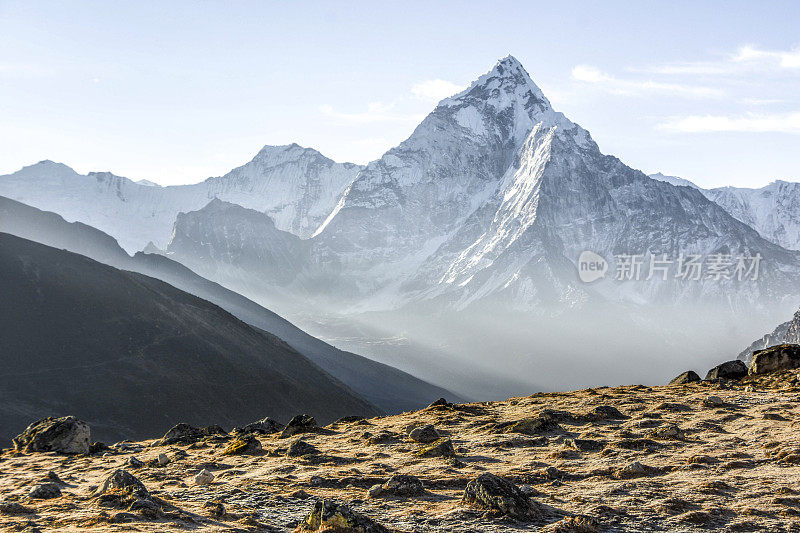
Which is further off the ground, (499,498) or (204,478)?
→ (499,498)

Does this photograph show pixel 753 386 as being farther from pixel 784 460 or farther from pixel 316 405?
pixel 316 405

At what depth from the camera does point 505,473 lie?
24.8 metres

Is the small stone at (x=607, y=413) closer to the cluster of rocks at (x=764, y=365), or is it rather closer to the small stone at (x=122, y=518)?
the cluster of rocks at (x=764, y=365)

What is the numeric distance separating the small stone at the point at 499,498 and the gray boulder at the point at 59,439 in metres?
31.6

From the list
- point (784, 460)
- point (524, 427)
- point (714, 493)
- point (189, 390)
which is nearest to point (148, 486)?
point (524, 427)

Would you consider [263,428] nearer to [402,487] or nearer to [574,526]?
[402,487]

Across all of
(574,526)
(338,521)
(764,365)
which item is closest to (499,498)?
(574,526)

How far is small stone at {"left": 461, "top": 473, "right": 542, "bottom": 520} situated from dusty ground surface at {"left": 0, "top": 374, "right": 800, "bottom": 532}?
0.91 ft

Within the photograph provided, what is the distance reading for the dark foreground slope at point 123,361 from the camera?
130500 millimetres

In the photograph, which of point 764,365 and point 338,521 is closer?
point 338,521

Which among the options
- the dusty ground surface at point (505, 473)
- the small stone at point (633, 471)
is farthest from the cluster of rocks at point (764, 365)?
the small stone at point (633, 471)

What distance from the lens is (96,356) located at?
15112cm

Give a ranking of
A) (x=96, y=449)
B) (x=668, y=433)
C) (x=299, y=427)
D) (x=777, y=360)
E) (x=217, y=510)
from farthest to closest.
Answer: (x=777, y=360)
(x=96, y=449)
(x=299, y=427)
(x=668, y=433)
(x=217, y=510)

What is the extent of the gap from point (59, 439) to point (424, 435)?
25521 millimetres
